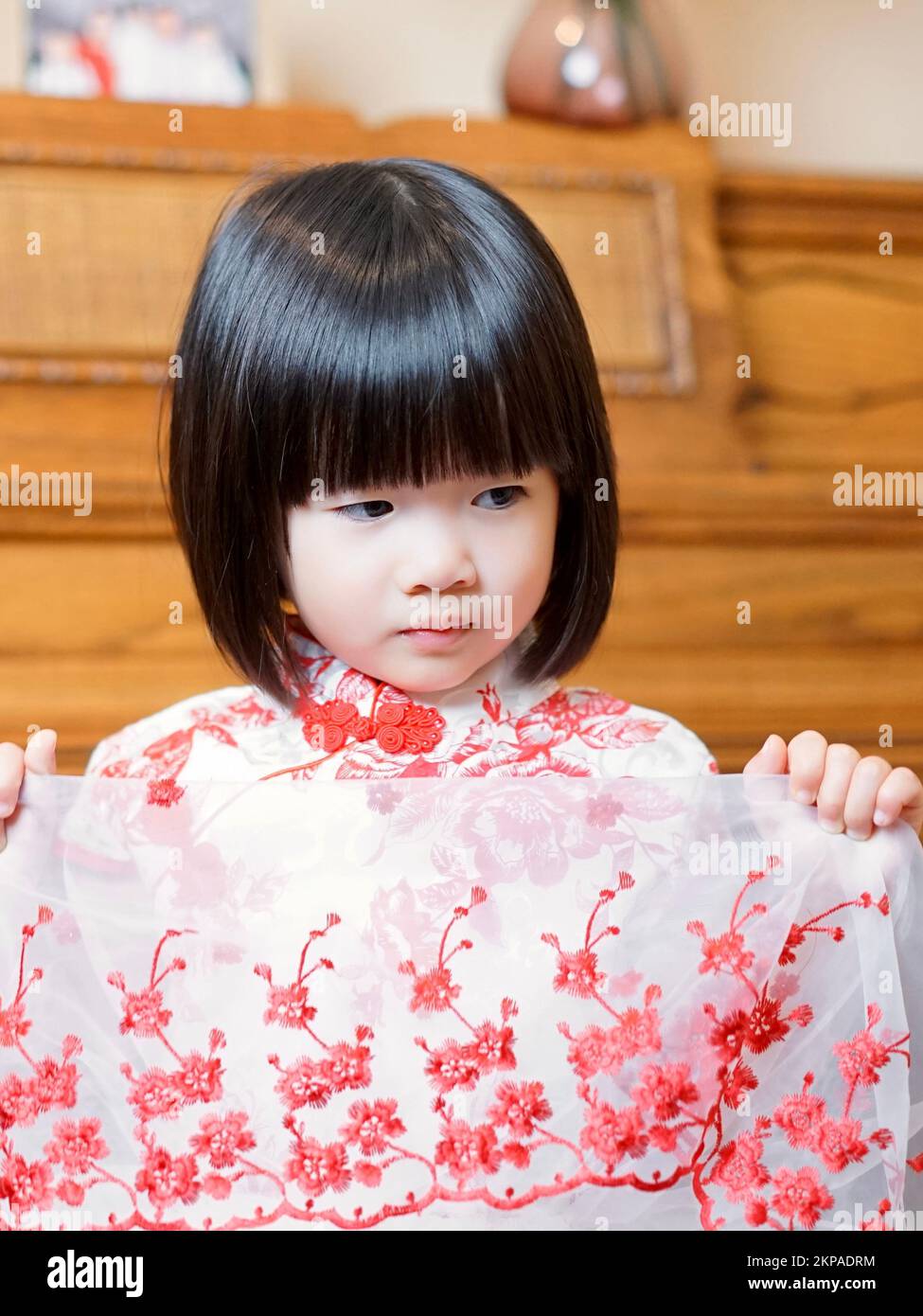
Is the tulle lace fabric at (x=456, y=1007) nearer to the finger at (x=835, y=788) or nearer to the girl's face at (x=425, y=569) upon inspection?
the finger at (x=835, y=788)

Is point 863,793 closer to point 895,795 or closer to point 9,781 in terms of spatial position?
point 895,795

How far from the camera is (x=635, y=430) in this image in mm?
1692

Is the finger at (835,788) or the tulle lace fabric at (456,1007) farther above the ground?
the finger at (835,788)

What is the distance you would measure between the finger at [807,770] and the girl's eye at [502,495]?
0.23 m

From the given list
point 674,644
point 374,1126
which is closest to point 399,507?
point 374,1126

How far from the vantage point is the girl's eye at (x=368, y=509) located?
2.97 feet

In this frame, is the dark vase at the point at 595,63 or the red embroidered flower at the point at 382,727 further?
the dark vase at the point at 595,63

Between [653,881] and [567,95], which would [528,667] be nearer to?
[653,881]

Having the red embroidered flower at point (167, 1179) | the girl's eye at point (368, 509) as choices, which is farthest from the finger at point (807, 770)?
the red embroidered flower at point (167, 1179)

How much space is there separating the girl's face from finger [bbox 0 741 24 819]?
0.22 m

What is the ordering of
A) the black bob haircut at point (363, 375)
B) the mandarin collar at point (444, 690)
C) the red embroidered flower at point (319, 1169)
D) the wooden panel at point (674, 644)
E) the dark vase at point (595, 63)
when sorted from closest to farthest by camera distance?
the red embroidered flower at point (319, 1169), the black bob haircut at point (363, 375), the mandarin collar at point (444, 690), the wooden panel at point (674, 644), the dark vase at point (595, 63)

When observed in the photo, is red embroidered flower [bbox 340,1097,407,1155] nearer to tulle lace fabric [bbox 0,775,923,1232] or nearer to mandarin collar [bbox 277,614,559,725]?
tulle lace fabric [bbox 0,775,923,1232]

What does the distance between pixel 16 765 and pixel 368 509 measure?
26cm
